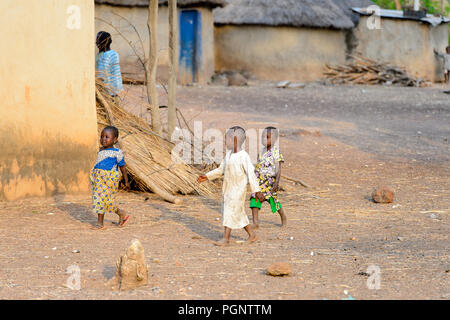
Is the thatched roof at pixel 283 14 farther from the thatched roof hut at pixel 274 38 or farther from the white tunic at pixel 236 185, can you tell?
the white tunic at pixel 236 185

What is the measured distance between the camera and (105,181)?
19.2ft

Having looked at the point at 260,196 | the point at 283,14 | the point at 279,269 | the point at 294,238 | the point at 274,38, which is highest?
the point at 283,14

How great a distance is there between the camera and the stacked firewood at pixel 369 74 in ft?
70.1

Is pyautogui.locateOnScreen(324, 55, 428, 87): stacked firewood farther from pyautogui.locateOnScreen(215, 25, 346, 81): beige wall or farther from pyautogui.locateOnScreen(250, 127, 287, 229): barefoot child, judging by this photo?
pyautogui.locateOnScreen(250, 127, 287, 229): barefoot child

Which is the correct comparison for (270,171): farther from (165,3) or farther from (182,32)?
(182,32)

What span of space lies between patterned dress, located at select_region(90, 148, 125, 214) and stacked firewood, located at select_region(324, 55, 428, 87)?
650 inches

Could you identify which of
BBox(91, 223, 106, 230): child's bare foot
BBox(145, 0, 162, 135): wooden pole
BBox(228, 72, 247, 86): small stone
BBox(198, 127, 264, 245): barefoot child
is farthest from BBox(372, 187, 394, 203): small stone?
BBox(228, 72, 247, 86): small stone

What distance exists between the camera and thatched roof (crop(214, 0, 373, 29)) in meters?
22.3

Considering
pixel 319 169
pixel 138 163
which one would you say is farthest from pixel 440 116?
pixel 138 163

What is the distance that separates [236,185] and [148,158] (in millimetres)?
2095

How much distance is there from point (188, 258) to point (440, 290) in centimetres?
169

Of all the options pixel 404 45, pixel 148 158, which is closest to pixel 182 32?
pixel 404 45

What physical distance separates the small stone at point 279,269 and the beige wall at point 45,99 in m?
3.09

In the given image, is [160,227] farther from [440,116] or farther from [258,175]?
[440,116]
